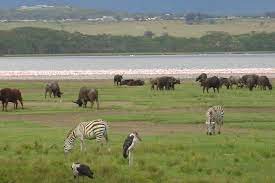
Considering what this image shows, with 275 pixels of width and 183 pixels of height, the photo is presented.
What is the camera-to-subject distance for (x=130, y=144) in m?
23.1

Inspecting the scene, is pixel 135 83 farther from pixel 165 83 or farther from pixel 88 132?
pixel 88 132

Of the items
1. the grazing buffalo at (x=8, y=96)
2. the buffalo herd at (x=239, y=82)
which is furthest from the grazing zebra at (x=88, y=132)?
the buffalo herd at (x=239, y=82)

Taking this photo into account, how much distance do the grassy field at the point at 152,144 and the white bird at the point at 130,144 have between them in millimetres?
281

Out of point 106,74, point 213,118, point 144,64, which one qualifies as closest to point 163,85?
point 213,118

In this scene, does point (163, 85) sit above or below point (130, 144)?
above

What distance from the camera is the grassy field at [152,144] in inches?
890

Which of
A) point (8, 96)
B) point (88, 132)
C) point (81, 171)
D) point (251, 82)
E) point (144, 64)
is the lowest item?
point (81, 171)

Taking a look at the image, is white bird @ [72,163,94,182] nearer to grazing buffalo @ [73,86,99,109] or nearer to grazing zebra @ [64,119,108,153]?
grazing zebra @ [64,119,108,153]

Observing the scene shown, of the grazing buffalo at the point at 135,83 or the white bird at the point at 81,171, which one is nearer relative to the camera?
the white bird at the point at 81,171

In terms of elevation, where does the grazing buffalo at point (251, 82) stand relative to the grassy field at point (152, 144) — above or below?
above

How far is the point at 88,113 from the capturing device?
41000 millimetres

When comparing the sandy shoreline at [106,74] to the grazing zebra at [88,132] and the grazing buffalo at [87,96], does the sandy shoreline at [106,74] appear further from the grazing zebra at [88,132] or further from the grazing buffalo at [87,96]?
the grazing zebra at [88,132]

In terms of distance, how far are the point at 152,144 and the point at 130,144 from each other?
403 centimetres

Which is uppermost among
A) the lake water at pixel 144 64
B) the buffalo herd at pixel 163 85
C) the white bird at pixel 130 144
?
the lake water at pixel 144 64
